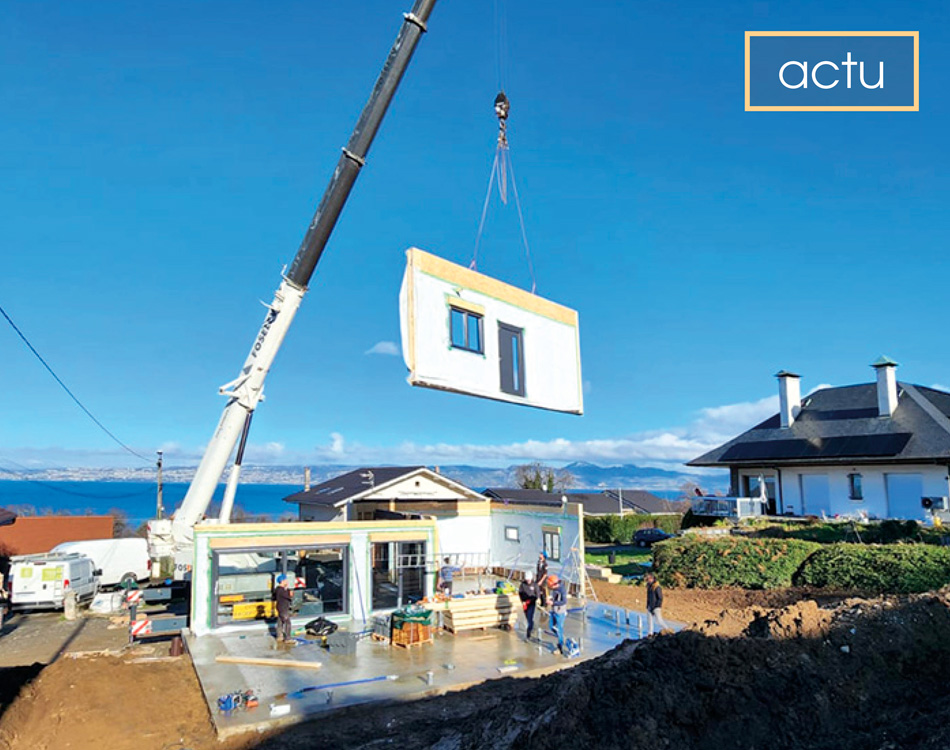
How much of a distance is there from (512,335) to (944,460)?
27043mm

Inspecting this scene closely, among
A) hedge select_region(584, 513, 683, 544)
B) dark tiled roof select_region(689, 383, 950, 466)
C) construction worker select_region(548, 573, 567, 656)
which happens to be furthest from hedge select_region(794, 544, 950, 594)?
hedge select_region(584, 513, 683, 544)

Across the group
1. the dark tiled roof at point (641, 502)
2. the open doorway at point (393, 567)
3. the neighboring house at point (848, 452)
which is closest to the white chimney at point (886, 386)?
the neighboring house at point (848, 452)

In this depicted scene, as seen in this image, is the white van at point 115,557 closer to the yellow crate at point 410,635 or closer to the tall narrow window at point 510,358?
the yellow crate at point 410,635

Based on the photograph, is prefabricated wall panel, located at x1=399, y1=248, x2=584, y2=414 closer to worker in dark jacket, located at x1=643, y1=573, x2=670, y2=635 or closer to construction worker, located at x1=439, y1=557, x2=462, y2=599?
worker in dark jacket, located at x1=643, y1=573, x2=670, y2=635

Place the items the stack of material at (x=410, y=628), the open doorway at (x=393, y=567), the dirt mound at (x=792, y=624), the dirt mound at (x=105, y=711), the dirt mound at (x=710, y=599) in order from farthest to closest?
the dirt mound at (x=710, y=599)
the open doorway at (x=393, y=567)
the stack of material at (x=410, y=628)
the dirt mound at (x=105, y=711)
the dirt mound at (x=792, y=624)

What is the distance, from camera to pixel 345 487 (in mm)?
34031

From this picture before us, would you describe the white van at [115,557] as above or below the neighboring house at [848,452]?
below

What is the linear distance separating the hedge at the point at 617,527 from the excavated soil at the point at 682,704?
3539cm

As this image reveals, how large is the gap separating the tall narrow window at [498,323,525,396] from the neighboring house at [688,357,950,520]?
1040 inches

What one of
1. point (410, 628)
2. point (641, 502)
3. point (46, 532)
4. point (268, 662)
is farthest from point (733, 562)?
point (641, 502)

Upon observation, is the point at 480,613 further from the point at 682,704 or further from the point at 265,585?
the point at 682,704

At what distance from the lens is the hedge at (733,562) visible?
72.4 feet

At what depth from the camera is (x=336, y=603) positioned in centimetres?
1847

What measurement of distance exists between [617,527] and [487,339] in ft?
125
